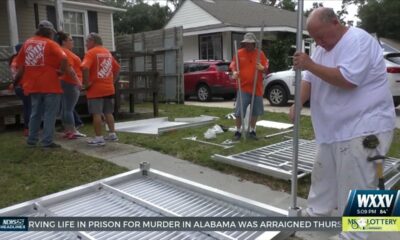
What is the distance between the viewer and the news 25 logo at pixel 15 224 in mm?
2363

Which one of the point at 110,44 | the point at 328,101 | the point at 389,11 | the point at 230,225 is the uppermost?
the point at 389,11

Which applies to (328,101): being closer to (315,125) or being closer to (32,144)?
(315,125)

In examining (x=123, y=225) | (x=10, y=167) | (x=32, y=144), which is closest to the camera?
(x=123, y=225)

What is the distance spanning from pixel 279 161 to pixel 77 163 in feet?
8.72

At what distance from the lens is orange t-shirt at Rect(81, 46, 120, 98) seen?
591 cm

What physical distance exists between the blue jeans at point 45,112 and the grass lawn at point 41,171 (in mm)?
243

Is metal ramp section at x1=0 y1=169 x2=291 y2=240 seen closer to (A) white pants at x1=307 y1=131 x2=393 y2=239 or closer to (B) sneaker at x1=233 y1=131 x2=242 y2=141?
(A) white pants at x1=307 y1=131 x2=393 y2=239

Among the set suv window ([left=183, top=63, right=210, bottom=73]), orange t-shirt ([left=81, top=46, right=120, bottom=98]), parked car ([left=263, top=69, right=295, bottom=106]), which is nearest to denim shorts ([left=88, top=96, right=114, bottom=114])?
orange t-shirt ([left=81, top=46, right=120, bottom=98])

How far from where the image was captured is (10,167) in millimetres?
4910

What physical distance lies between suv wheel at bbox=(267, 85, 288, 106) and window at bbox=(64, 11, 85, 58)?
7.14m

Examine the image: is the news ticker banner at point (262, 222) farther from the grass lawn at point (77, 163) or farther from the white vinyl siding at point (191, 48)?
the white vinyl siding at point (191, 48)

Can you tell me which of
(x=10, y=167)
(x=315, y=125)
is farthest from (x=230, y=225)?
(x=10, y=167)

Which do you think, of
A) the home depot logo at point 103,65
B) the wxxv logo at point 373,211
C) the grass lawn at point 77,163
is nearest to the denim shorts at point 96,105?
the home depot logo at point 103,65

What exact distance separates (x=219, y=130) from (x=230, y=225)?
15.7 ft
